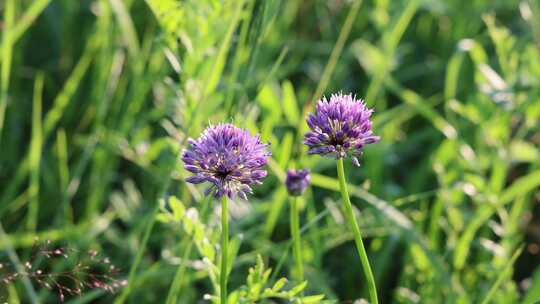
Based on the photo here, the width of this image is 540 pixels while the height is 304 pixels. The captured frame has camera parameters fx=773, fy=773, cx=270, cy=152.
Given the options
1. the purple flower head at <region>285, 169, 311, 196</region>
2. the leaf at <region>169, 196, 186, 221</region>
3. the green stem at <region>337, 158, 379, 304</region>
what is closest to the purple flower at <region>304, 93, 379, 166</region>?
the green stem at <region>337, 158, 379, 304</region>

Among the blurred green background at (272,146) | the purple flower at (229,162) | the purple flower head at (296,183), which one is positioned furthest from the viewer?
the blurred green background at (272,146)

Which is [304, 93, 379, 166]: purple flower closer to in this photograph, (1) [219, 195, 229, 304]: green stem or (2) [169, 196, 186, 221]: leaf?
(1) [219, 195, 229, 304]: green stem

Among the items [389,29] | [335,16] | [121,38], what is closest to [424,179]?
[389,29]

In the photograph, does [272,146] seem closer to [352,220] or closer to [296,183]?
[296,183]

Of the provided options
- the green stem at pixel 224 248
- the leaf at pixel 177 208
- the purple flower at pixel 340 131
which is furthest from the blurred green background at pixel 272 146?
the purple flower at pixel 340 131

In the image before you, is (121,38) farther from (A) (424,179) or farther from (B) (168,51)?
(A) (424,179)

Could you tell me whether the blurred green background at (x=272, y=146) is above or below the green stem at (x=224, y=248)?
above

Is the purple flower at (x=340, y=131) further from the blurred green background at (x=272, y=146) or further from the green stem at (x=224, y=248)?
the blurred green background at (x=272, y=146)
